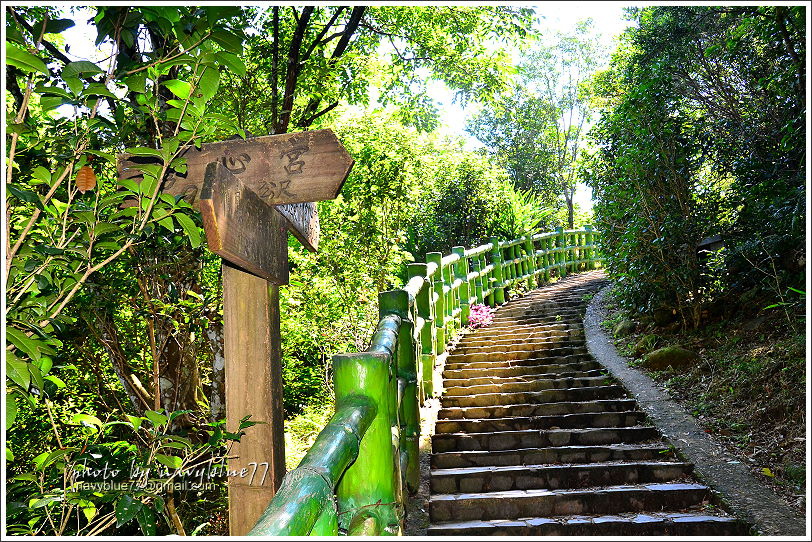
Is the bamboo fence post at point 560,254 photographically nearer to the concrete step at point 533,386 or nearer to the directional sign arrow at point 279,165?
the concrete step at point 533,386

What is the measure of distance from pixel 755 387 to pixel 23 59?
496 cm

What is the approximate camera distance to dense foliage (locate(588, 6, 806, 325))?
555 cm

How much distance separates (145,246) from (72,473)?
1.93 m

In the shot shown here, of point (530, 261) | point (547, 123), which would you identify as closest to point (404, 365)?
point (530, 261)

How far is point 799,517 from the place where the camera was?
3.38 metres

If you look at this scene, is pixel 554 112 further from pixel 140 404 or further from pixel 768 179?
pixel 140 404

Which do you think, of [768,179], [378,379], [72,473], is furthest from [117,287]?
[768,179]

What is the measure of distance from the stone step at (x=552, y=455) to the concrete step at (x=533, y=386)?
49.6 inches

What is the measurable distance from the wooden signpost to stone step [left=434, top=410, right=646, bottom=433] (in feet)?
8.74

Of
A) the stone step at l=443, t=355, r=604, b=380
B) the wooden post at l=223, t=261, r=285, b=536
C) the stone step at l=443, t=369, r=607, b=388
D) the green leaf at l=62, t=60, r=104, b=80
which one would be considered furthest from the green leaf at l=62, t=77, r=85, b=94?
the stone step at l=443, t=355, r=604, b=380

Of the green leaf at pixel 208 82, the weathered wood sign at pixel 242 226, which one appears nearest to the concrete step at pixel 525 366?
the weathered wood sign at pixel 242 226

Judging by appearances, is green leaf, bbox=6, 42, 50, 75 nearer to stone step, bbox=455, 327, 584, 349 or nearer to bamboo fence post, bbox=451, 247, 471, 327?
stone step, bbox=455, 327, 584, 349

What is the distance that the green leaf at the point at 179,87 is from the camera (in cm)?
162

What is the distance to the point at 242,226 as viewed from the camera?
2029 millimetres
